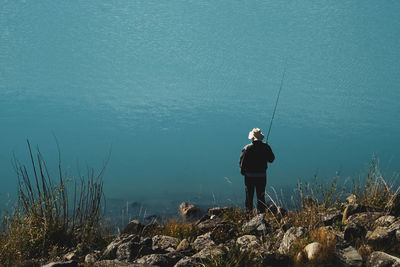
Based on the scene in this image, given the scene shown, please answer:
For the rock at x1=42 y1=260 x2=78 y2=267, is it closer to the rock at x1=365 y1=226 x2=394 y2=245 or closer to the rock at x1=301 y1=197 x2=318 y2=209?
the rock at x1=301 y1=197 x2=318 y2=209

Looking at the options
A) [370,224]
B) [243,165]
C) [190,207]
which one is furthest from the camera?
[190,207]

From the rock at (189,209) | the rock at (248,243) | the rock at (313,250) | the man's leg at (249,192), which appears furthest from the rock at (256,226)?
the rock at (189,209)

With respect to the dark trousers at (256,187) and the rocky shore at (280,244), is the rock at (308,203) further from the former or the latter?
the dark trousers at (256,187)

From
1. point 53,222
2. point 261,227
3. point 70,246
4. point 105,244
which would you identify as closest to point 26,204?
point 53,222

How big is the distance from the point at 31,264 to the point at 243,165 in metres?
5.07

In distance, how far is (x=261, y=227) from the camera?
6.53 meters

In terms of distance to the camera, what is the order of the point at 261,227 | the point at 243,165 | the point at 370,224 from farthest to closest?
1. the point at 243,165
2. the point at 261,227
3. the point at 370,224

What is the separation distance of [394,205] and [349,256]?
2.48m

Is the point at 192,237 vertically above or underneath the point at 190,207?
above

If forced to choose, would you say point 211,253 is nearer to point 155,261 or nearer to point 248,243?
point 155,261

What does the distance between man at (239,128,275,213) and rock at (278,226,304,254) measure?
3470 millimetres

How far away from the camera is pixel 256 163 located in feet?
29.9

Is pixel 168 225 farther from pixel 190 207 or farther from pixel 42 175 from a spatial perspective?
pixel 190 207

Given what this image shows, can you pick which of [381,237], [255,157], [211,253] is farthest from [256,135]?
[211,253]
